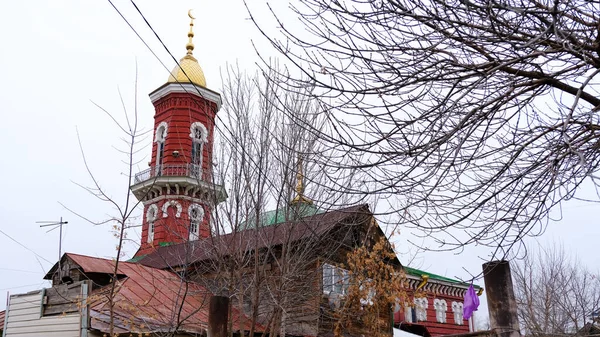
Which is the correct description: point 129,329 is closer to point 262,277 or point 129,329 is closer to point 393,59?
point 262,277

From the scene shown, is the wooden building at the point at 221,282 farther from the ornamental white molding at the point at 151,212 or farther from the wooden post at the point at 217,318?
the ornamental white molding at the point at 151,212

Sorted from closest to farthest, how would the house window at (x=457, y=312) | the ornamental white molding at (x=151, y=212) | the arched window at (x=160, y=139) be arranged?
the ornamental white molding at (x=151, y=212), the arched window at (x=160, y=139), the house window at (x=457, y=312)

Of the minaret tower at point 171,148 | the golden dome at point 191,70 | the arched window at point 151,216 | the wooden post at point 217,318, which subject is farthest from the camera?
the golden dome at point 191,70

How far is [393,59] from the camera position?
5.06 m

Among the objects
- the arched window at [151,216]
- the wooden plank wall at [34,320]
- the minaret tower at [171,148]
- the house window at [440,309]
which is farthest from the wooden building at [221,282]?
the house window at [440,309]

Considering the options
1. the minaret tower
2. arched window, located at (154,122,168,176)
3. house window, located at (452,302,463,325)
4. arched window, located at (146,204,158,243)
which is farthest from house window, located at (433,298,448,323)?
arched window, located at (154,122,168,176)

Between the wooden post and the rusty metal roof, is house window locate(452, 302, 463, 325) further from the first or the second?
the wooden post

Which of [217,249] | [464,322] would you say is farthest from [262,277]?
[464,322]

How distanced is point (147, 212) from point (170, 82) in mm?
6785

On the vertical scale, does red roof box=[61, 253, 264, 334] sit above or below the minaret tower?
below

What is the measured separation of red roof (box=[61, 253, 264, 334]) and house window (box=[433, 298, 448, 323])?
18605 mm

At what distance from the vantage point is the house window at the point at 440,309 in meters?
32.2

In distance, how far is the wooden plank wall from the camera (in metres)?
13.3

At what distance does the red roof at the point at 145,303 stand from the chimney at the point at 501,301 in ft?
20.2
